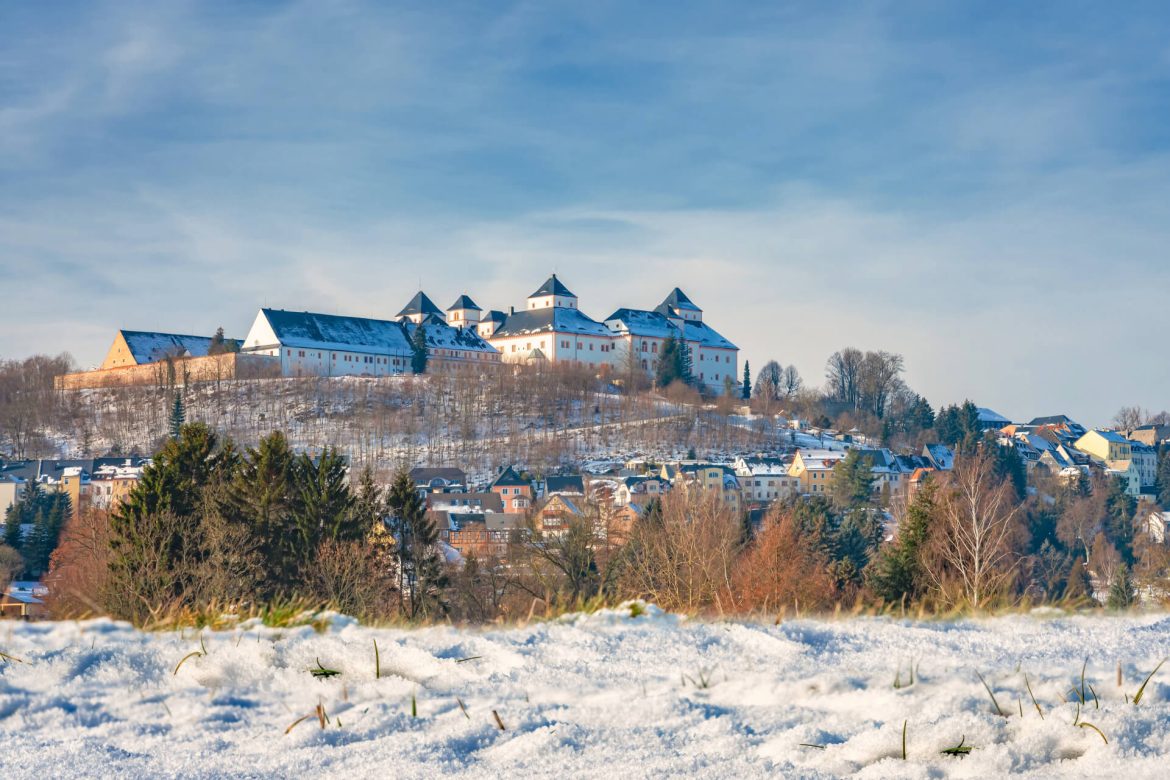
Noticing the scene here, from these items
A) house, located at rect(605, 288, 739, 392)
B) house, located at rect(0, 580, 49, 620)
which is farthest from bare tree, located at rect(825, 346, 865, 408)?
house, located at rect(0, 580, 49, 620)

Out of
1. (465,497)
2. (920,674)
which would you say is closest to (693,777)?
(920,674)

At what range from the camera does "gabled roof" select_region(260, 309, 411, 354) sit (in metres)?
105

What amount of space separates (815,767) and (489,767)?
93 centimetres

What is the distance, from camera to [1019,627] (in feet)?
17.3

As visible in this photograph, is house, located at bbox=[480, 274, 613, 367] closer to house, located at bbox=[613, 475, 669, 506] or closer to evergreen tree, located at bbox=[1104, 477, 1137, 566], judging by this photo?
house, located at bbox=[613, 475, 669, 506]

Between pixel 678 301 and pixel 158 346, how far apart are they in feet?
173

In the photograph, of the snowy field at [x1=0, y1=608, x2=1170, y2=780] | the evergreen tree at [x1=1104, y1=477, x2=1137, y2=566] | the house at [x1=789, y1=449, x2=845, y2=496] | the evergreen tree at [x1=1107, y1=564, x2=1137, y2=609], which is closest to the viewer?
the snowy field at [x1=0, y1=608, x2=1170, y2=780]

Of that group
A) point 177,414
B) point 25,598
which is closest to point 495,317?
point 177,414

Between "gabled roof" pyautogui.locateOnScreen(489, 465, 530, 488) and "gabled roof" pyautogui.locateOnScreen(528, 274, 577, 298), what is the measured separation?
156ft

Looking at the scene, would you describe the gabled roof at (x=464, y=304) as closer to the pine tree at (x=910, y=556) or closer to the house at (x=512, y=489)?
the house at (x=512, y=489)

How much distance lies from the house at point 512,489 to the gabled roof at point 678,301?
5229 cm

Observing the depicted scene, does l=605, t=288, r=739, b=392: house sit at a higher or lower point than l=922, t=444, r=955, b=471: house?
higher

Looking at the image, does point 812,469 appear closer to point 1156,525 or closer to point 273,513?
point 1156,525

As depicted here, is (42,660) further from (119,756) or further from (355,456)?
(355,456)
